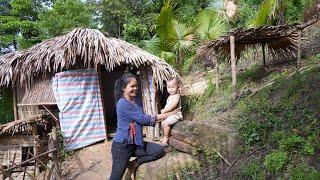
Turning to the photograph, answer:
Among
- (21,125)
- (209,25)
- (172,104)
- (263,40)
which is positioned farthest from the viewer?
(209,25)

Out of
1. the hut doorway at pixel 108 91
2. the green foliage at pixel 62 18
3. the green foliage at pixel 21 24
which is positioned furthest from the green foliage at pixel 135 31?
the hut doorway at pixel 108 91

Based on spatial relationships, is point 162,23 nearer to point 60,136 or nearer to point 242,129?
point 60,136

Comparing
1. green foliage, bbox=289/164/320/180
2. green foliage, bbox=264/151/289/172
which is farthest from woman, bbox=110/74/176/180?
green foliage, bbox=289/164/320/180

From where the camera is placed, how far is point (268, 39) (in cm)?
902

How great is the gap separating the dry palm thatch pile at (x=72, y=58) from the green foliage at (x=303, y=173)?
567 centimetres

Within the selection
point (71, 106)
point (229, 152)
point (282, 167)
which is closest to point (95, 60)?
point (71, 106)

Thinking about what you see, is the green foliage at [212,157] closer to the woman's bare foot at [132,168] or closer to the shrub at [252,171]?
the shrub at [252,171]

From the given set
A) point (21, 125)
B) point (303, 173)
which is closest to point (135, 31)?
point (21, 125)

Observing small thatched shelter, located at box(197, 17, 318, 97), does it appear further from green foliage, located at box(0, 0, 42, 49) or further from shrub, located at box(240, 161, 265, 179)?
green foliage, located at box(0, 0, 42, 49)

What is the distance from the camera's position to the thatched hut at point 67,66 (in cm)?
903

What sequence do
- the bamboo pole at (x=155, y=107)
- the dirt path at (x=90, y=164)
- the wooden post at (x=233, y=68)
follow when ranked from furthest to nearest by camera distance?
1. the bamboo pole at (x=155, y=107)
2. the dirt path at (x=90, y=164)
3. the wooden post at (x=233, y=68)

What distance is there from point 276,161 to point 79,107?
6011 mm

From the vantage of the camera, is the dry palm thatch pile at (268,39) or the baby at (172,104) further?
the dry palm thatch pile at (268,39)

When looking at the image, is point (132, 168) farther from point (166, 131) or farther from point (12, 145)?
point (12, 145)
